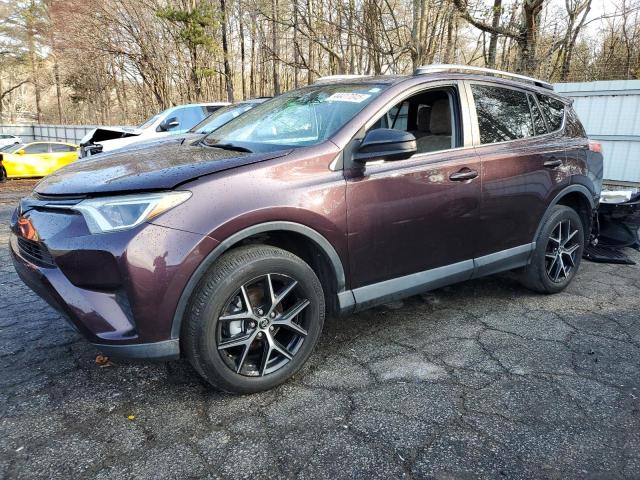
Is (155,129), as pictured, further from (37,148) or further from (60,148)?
(60,148)

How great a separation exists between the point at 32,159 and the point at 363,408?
50.7 ft

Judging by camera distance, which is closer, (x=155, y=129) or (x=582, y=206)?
(x=582, y=206)

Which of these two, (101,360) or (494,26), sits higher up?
(494,26)

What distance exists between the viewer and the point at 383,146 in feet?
8.47

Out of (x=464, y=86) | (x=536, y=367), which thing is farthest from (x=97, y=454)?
(x=464, y=86)

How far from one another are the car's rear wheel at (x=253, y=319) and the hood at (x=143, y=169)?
44 cm

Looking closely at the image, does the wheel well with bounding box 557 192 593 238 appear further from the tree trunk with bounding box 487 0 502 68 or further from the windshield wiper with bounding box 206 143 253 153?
the tree trunk with bounding box 487 0 502 68

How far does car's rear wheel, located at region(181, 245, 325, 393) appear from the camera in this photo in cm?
222

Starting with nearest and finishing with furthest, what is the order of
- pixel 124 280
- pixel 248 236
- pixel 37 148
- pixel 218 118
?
pixel 124 280
pixel 248 236
pixel 218 118
pixel 37 148

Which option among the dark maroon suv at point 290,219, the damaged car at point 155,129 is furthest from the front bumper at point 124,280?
the damaged car at point 155,129

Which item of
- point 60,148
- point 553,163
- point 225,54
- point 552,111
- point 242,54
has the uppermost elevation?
point 242,54

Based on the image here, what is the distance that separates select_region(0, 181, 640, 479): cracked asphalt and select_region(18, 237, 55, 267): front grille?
716mm

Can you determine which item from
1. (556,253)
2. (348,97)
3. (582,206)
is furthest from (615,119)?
(348,97)

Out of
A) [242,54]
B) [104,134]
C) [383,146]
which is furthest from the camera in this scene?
[242,54]
